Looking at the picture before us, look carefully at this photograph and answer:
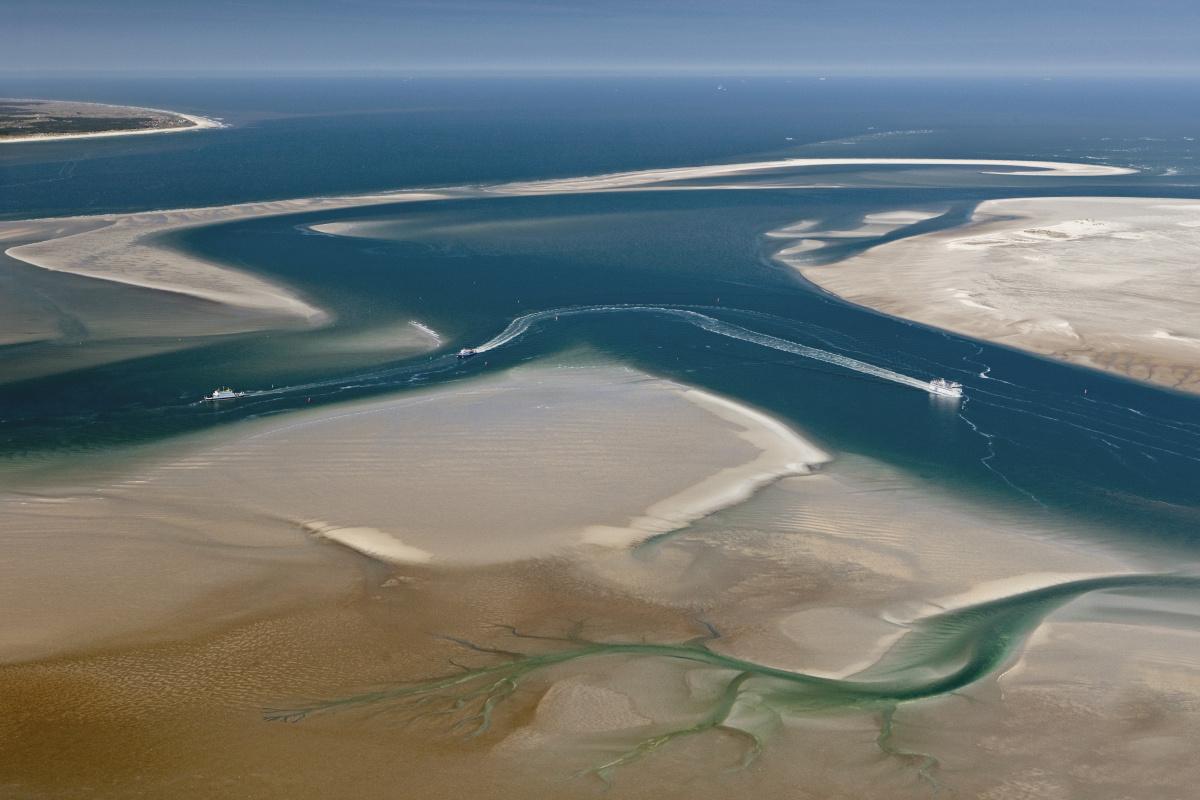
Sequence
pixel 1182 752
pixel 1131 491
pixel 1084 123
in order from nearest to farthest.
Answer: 1. pixel 1182 752
2. pixel 1131 491
3. pixel 1084 123

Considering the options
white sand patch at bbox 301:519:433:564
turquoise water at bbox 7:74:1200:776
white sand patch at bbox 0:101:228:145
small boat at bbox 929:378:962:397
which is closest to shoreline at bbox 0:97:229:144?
white sand patch at bbox 0:101:228:145

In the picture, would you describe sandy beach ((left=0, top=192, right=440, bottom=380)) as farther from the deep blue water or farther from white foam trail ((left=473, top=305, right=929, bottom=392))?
white foam trail ((left=473, top=305, right=929, bottom=392))

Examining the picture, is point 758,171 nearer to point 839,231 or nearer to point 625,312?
point 839,231

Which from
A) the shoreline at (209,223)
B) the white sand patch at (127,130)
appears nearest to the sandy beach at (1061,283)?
the shoreline at (209,223)

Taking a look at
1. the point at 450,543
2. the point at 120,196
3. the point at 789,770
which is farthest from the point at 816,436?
the point at 120,196

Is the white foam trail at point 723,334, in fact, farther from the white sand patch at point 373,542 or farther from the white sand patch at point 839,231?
the white sand patch at point 373,542

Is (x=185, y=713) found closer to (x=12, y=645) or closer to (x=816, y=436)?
(x=12, y=645)

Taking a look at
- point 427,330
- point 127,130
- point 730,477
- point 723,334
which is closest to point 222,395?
point 427,330
